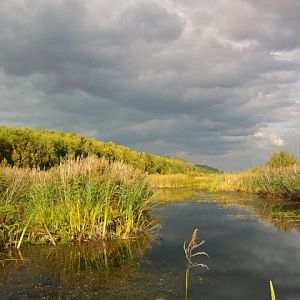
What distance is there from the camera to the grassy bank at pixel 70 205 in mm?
9633

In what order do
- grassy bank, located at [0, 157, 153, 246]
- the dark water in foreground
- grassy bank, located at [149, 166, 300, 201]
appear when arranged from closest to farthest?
the dark water in foreground → grassy bank, located at [0, 157, 153, 246] → grassy bank, located at [149, 166, 300, 201]

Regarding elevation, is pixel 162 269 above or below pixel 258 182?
below

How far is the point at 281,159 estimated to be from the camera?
1296 inches

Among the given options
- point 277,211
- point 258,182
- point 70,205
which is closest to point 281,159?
point 258,182

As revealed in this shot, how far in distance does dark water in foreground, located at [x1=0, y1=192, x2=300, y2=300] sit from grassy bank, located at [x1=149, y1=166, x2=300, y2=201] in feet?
15.4

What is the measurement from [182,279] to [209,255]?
7.17ft

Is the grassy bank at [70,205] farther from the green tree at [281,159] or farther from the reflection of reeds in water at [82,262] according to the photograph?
the green tree at [281,159]

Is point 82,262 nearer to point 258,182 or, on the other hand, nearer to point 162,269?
point 162,269

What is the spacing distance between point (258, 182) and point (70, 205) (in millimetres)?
17819

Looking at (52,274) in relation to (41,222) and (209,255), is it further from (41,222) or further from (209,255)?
(209,255)

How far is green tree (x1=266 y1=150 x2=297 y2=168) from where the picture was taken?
3219 centimetres

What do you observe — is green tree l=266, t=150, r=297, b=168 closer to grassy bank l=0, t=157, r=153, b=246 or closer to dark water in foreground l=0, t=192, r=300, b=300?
dark water in foreground l=0, t=192, r=300, b=300

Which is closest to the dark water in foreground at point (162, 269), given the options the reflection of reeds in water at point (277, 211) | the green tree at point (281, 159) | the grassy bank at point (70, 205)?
the grassy bank at point (70, 205)

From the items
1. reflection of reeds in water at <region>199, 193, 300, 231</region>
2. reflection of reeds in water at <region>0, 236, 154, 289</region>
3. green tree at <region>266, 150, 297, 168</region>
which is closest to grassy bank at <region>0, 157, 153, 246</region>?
reflection of reeds in water at <region>0, 236, 154, 289</region>
